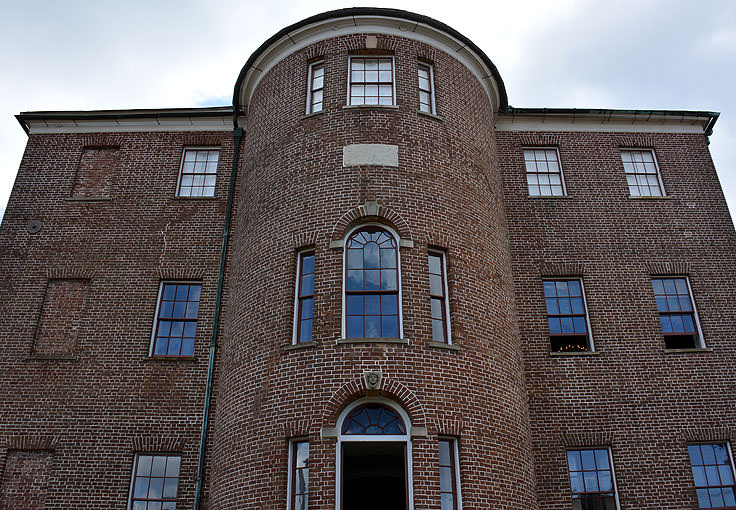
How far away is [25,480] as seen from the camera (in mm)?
14211

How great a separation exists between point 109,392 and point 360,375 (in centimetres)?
706

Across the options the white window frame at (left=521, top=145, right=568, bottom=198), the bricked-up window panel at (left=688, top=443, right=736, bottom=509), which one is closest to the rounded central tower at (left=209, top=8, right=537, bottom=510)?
the white window frame at (left=521, top=145, right=568, bottom=198)

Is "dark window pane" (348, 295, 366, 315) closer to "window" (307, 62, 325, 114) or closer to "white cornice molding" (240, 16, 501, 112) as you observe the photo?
"window" (307, 62, 325, 114)

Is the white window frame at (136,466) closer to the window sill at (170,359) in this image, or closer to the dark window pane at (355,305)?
the window sill at (170,359)

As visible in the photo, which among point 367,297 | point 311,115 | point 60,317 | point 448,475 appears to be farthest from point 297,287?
point 60,317

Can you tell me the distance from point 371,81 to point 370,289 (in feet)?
19.6

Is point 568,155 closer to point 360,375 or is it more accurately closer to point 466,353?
point 466,353

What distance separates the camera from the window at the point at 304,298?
1287cm

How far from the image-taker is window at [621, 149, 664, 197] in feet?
60.0

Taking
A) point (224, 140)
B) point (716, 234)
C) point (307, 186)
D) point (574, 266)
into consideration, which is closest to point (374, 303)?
point (307, 186)

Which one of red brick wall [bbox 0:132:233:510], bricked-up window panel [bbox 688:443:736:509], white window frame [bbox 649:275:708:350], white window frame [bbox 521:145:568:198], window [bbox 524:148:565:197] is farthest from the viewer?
window [bbox 524:148:565:197]

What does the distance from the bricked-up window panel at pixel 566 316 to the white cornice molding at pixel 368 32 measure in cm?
622

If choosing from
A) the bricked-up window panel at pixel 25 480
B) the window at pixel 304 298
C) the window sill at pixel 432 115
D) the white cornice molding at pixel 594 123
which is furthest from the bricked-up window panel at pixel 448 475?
the white cornice molding at pixel 594 123

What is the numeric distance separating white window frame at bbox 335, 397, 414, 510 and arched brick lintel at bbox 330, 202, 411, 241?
362cm
